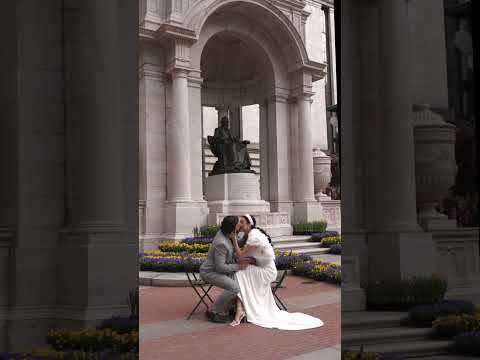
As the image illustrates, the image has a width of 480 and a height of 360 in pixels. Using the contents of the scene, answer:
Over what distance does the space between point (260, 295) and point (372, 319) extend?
331cm

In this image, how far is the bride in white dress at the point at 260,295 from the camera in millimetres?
8375

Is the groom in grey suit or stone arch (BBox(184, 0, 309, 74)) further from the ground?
stone arch (BBox(184, 0, 309, 74))

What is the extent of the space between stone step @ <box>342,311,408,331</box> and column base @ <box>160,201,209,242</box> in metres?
13.7

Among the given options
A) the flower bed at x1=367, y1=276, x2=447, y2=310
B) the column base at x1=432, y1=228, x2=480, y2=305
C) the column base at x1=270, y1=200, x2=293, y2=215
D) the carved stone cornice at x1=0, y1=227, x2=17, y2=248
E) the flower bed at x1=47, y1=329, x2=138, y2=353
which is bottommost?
the flower bed at x1=47, y1=329, x2=138, y2=353

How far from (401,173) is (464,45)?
174cm

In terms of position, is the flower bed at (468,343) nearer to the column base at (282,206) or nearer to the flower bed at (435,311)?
the flower bed at (435,311)

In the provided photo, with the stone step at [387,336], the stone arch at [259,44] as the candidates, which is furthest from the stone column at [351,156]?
the stone arch at [259,44]

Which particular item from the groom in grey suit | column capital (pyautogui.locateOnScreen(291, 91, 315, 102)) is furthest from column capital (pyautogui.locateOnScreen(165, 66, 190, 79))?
the groom in grey suit

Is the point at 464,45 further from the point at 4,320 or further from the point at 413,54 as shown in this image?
the point at 4,320

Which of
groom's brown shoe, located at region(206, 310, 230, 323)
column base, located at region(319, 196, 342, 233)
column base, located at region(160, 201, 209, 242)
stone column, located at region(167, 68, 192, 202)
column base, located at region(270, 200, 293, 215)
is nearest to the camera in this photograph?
groom's brown shoe, located at region(206, 310, 230, 323)

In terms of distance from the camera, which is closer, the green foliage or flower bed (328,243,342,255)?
the green foliage

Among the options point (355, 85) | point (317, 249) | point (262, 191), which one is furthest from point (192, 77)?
point (355, 85)

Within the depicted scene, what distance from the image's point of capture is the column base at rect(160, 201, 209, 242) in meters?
19.2

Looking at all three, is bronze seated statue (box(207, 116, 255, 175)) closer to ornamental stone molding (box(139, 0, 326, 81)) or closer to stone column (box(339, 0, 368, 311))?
ornamental stone molding (box(139, 0, 326, 81))
